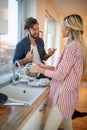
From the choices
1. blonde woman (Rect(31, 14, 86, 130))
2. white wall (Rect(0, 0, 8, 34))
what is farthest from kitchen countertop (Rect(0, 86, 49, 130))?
white wall (Rect(0, 0, 8, 34))

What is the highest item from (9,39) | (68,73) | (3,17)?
(3,17)

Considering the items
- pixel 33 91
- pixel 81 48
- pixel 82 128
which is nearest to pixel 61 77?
pixel 81 48

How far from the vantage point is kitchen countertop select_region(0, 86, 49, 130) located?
95 cm

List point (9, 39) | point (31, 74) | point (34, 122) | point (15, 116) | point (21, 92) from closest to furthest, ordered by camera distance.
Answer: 1. point (15, 116)
2. point (34, 122)
3. point (21, 92)
4. point (31, 74)
5. point (9, 39)

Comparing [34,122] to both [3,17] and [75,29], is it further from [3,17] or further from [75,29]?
[3,17]

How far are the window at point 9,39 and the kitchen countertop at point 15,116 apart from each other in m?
1.09

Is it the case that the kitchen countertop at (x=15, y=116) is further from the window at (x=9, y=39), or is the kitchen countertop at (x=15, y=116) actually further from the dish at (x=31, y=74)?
the window at (x=9, y=39)

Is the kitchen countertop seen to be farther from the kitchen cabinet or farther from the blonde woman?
the blonde woman

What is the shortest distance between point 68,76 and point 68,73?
3 cm

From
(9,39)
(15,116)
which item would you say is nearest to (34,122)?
(15,116)

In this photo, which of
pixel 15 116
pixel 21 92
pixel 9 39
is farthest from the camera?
pixel 9 39

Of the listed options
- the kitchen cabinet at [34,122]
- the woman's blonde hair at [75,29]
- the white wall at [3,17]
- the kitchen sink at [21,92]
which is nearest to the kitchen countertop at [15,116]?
the kitchen cabinet at [34,122]

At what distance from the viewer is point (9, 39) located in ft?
8.43

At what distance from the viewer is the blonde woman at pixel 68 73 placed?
1.39m
